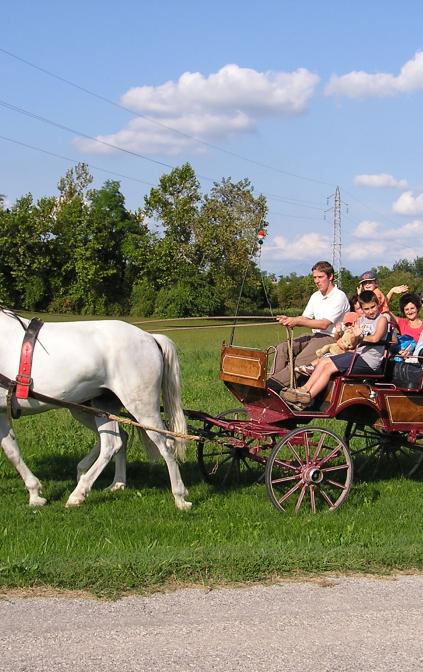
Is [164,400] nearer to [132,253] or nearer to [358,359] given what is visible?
[358,359]

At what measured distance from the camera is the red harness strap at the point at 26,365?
685 cm

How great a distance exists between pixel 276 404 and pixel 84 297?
208 feet

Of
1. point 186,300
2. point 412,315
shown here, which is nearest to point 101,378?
point 412,315

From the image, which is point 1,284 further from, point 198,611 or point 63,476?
point 198,611

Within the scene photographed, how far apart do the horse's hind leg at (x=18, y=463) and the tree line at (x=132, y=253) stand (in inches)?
2264

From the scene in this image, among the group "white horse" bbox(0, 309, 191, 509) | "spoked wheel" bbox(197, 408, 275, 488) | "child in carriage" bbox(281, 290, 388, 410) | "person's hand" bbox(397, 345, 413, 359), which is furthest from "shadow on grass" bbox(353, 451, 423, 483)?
"white horse" bbox(0, 309, 191, 509)

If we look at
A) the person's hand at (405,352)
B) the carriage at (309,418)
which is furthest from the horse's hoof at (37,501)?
the person's hand at (405,352)

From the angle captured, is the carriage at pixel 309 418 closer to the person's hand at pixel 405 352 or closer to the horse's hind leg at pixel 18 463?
the person's hand at pixel 405 352

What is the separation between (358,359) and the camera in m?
7.29

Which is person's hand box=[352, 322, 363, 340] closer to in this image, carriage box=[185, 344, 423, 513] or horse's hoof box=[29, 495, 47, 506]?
carriage box=[185, 344, 423, 513]

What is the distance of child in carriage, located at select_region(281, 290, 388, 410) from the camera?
7.23m

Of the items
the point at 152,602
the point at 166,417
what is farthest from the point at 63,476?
the point at 152,602

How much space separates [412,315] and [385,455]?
69.9 inches

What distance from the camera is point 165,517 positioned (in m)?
6.72
